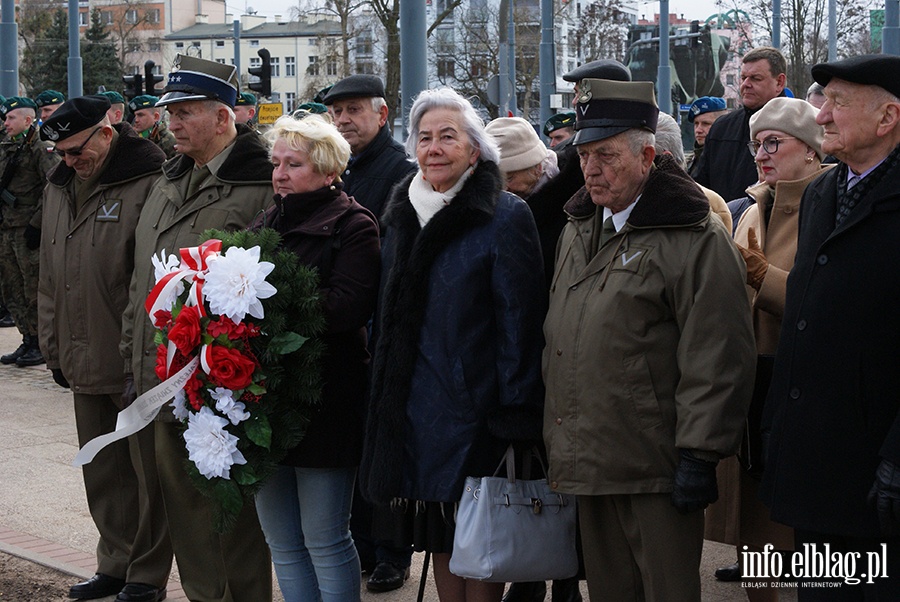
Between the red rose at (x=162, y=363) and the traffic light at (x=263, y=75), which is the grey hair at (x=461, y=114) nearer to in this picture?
the red rose at (x=162, y=363)

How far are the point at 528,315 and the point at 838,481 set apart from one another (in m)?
1.21

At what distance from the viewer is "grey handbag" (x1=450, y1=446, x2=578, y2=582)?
398 centimetres

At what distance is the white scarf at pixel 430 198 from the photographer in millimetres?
4293

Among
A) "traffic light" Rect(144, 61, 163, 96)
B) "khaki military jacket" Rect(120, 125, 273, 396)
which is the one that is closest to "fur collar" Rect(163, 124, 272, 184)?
"khaki military jacket" Rect(120, 125, 273, 396)

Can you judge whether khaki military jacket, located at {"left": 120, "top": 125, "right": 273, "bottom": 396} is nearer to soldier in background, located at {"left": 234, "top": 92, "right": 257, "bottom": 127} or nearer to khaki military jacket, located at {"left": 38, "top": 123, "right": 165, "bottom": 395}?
khaki military jacket, located at {"left": 38, "top": 123, "right": 165, "bottom": 395}

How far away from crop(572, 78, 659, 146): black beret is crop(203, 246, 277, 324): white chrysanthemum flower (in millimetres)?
1194

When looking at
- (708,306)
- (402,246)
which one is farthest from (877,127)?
(402,246)

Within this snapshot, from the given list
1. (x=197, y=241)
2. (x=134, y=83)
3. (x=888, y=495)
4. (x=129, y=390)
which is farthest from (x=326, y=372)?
(x=134, y=83)

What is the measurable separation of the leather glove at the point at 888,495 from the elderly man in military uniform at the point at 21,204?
9.93 metres

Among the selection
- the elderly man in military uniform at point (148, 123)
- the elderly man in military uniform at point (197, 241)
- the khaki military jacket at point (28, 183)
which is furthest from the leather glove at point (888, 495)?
the khaki military jacket at point (28, 183)

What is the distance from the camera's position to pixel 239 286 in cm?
418

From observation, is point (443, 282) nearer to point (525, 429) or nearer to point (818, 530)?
point (525, 429)

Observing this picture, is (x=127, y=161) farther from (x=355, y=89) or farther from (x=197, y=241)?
(x=355, y=89)

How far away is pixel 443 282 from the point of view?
4.16m
